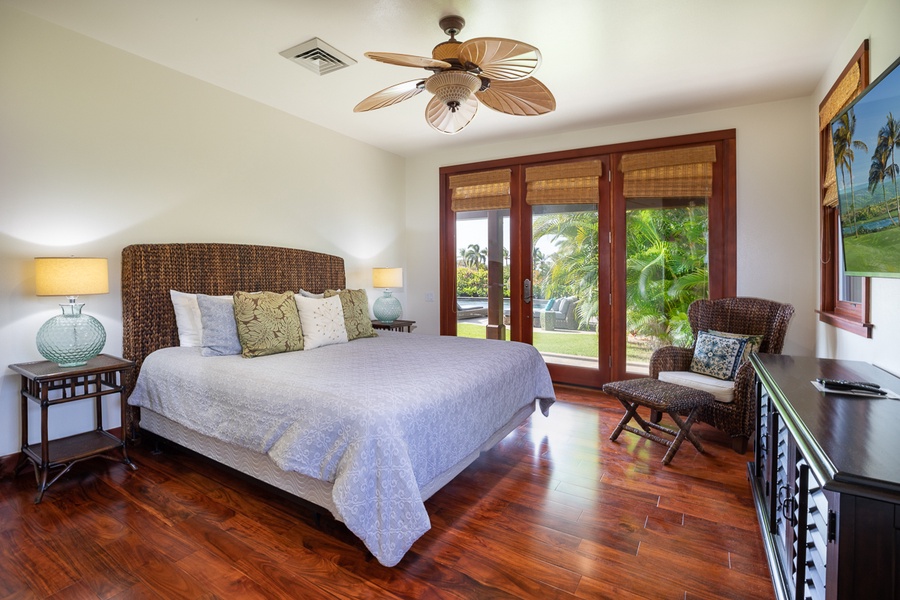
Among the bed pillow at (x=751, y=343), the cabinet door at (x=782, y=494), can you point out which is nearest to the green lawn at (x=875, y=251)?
the cabinet door at (x=782, y=494)

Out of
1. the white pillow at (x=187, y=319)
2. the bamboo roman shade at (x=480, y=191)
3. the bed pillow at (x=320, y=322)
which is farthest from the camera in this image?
the bamboo roman shade at (x=480, y=191)

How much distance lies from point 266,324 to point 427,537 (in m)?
1.77

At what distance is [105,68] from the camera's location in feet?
9.60

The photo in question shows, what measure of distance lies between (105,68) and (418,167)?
11.0 feet

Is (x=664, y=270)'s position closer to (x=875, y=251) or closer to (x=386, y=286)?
(x=875, y=251)

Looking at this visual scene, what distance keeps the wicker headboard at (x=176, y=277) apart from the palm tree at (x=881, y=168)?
3.92 metres

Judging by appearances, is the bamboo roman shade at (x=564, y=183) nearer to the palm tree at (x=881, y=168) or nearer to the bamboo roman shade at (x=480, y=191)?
the bamboo roman shade at (x=480, y=191)

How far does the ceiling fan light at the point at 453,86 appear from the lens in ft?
Answer: 7.45

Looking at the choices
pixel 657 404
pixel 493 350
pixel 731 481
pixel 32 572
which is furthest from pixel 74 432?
pixel 731 481

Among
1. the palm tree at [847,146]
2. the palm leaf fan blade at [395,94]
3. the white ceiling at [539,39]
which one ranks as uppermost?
the white ceiling at [539,39]

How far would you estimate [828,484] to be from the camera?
0.95 m

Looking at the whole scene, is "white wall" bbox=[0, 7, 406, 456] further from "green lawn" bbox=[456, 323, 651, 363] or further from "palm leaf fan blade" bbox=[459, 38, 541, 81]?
"green lawn" bbox=[456, 323, 651, 363]

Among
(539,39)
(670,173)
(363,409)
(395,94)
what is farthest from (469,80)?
(670,173)

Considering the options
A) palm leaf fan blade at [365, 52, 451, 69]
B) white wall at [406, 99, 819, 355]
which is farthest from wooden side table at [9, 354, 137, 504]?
white wall at [406, 99, 819, 355]
